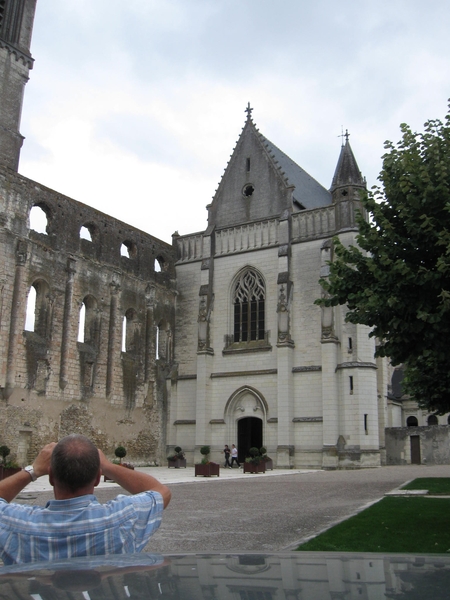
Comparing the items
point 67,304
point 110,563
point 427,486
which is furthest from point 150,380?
point 110,563

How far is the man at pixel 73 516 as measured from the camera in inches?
98.3

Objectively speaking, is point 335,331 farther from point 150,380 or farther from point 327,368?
point 150,380

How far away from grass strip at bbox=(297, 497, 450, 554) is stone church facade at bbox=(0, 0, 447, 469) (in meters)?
16.4

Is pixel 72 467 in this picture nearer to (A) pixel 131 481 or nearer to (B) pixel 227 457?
(A) pixel 131 481

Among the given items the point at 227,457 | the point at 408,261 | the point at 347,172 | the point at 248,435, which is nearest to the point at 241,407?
the point at 248,435

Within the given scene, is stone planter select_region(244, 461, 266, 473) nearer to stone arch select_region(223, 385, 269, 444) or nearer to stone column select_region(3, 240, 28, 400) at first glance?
stone arch select_region(223, 385, 269, 444)

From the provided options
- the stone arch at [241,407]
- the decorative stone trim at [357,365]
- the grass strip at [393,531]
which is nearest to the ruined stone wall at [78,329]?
the stone arch at [241,407]

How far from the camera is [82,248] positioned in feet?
93.4

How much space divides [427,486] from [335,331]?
42.3 feet

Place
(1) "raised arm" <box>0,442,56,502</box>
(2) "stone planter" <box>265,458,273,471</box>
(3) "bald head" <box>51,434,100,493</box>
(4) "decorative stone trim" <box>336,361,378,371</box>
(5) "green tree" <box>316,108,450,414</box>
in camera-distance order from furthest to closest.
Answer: (4) "decorative stone trim" <box>336,361,378,371</box> < (2) "stone planter" <box>265,458,273,471</box> < (5) "green tree" <box>316,108,450,414</box> < (1) "raised arm" <box>0,442,56,502</box> < (3) "bald head" <box>51,434,100,493</box>

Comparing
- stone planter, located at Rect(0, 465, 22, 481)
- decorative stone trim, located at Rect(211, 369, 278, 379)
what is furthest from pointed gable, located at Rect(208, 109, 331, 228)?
stone planter, located at Rect(0, 465, 22, 481)

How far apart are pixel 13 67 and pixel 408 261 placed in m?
27.5

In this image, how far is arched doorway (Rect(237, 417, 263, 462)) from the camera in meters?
31.0

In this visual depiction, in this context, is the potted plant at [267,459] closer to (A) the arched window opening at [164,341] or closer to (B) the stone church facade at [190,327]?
(B) the stone church facade at [190,327]
